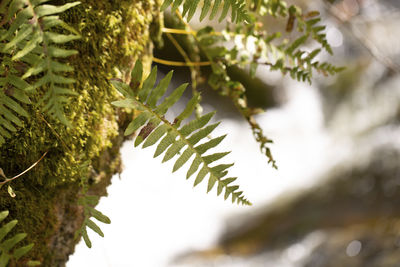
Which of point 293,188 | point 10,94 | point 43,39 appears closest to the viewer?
point 43,39

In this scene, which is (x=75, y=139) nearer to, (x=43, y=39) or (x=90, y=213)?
(x=90, y=213)

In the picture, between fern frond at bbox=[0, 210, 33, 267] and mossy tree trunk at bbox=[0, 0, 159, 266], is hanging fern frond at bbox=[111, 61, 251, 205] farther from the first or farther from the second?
fern frond at bbox=[0, 210, 33, 267]

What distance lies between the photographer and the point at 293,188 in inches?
186

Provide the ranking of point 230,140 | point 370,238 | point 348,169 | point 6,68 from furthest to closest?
1. point 230,140
2. point 348,169
3. point 370,238
4. point 6,68

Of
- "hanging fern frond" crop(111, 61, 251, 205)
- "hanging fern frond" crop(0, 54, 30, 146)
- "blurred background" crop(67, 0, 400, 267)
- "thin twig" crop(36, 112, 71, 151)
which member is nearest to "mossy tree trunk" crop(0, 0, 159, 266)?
"thin twig" crop(36, 112, 71, 151)

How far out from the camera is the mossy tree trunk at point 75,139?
130cm

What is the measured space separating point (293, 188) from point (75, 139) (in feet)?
12.3

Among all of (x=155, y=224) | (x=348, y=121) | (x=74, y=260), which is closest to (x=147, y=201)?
(x=155, y=224)

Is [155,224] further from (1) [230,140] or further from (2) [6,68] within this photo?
(2) [6,68]

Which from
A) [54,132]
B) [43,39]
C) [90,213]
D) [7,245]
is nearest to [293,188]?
[90,213]

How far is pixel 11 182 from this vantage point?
1321mm

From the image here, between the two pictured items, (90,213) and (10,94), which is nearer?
(10,94)

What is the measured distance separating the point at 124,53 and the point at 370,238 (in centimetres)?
324

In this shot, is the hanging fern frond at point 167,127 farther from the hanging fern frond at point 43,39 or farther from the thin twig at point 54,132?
the thin twig at point 54,132
